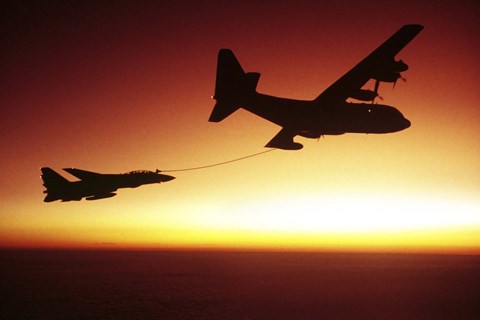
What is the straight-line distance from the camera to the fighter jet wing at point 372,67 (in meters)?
21.0

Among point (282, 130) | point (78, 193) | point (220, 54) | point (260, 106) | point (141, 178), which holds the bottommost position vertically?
point (78, 193)

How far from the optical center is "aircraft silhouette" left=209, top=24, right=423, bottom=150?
70.2ft

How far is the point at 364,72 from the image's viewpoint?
22.4 metres

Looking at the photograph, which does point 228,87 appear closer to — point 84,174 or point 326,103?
point 326,103

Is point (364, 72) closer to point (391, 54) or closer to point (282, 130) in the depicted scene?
point (391, 54)

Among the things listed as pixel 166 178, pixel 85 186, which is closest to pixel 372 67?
pixel 166 178

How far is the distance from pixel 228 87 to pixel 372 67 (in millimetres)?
8747

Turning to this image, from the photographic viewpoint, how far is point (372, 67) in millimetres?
22234

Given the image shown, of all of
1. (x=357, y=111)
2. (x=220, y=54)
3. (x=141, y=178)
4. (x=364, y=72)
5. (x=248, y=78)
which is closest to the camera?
(x=248, y=78)

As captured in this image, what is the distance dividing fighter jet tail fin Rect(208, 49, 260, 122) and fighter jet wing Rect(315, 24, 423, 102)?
5203 mm

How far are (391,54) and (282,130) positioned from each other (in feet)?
25.8

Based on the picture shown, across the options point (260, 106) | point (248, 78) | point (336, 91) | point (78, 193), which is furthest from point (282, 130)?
point (78, 193)

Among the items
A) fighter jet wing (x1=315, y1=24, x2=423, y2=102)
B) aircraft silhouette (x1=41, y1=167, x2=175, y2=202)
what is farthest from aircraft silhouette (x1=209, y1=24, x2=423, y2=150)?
aircraft silhouette (x1=41, y1=167, x2=175, y2=202)

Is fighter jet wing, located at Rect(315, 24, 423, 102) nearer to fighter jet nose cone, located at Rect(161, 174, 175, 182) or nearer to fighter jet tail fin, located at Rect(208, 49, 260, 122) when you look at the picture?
fighter jet tail fin, located at Rect(208, 49, 260, 122)
